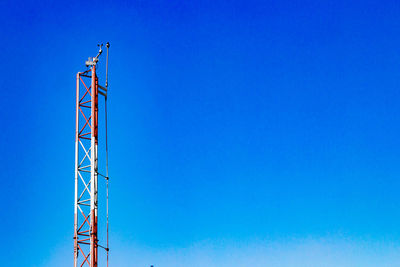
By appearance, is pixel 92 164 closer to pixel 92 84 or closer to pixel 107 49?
pixel 92 84

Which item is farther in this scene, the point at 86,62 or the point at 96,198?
the point at 86,62

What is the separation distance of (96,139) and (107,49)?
12253mm

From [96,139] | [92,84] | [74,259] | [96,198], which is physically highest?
[92,84]

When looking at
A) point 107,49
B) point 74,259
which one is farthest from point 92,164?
point 107,49

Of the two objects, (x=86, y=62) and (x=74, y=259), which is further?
(x=86, y=62)

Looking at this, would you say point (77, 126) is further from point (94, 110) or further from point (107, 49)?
point (107, 49)

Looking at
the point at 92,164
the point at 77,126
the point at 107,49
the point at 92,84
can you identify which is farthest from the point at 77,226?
the point at 107,49

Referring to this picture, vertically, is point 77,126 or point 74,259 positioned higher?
point 77,126

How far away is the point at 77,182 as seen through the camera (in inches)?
2522

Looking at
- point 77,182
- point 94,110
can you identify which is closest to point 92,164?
point 77,182

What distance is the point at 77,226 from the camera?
62875mm

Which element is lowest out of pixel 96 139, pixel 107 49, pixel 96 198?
pixel 96 198

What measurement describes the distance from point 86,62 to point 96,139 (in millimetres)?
10002

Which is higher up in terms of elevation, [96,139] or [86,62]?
[86,62]
